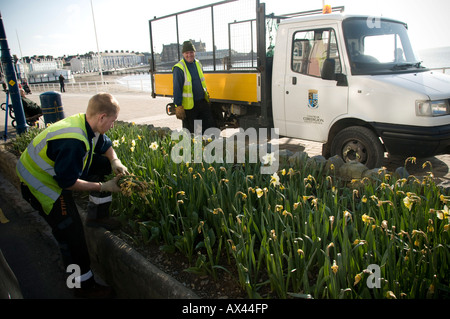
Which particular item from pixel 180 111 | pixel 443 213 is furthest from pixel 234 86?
pixel 443 213

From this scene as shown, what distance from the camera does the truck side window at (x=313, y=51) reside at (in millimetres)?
5316

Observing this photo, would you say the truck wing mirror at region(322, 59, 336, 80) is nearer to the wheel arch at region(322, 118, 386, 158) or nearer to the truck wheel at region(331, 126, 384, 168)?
the wheel arch at region(322, 118, 386, 158)

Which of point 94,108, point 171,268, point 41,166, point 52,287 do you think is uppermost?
point 94,108

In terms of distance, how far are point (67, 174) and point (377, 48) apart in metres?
4.66

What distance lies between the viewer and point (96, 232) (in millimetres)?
3277

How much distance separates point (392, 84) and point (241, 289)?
11.9 ft

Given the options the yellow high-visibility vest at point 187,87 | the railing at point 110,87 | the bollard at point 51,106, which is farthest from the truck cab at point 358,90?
the railing at point 110,87

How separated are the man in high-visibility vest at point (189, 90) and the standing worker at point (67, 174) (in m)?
3.54

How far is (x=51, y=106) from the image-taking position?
8.95 metres

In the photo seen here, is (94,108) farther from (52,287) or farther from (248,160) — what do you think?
(248,160)

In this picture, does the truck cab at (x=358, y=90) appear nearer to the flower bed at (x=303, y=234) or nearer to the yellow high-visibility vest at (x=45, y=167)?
the flower bed at (x=303, y=234)

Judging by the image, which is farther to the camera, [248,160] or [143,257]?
[248,160]

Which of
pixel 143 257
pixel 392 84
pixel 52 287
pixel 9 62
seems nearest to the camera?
pixel 143 257
